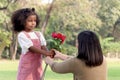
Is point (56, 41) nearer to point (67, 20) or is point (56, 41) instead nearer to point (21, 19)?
point (21, 19)

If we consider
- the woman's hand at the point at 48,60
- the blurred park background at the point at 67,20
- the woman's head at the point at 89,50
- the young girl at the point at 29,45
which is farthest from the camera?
the blurred park background at the point at 67,20

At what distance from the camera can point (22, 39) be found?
2.90m

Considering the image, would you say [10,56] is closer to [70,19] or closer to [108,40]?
[70,19]

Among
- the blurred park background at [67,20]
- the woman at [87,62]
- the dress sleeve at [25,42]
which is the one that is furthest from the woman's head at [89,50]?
the blurred park background at [67,20]

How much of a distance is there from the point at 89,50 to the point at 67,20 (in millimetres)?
22181

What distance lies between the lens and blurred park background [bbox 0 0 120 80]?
71.4ft

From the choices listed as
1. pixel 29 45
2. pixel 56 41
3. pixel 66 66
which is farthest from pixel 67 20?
pixel 66 66

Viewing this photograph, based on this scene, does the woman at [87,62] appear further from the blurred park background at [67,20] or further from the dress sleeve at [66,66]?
the blurred park background at [67,20]

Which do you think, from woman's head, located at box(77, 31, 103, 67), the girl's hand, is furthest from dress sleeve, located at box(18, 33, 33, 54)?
woman's head, located at box(77, 31, 103, 67)

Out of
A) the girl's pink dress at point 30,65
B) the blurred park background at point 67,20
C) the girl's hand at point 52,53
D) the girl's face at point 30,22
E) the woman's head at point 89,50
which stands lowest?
the blurred park background at point 67,20

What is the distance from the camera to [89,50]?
98.2 inches

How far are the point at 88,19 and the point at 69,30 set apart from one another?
1.85 metres

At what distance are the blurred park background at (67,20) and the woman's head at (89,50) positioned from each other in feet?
57.5

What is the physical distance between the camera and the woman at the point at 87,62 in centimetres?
250
